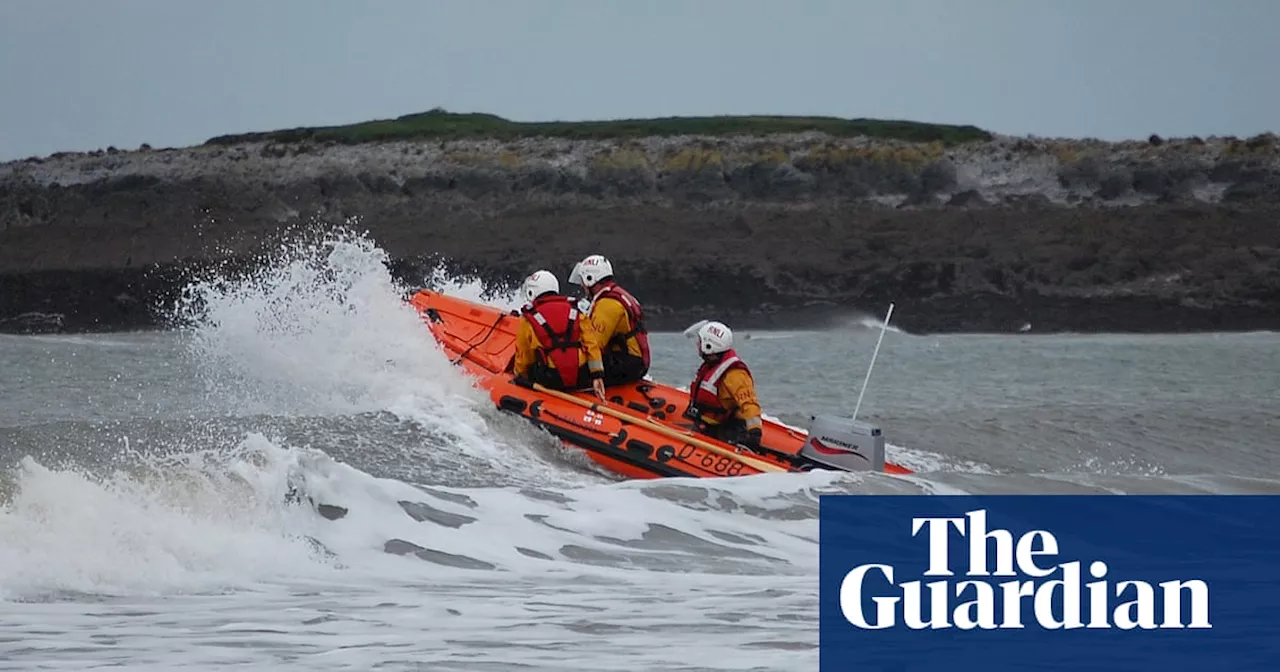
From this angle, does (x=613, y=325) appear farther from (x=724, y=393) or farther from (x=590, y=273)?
(x=724, y=393)

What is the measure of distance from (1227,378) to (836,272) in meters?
12.6

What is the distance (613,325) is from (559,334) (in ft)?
1.29

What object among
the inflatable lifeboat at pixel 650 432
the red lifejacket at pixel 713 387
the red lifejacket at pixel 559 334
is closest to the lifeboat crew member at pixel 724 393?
the red lifejacket at pixel 713 387

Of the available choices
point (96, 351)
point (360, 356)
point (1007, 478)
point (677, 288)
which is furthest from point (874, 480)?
point (677, 288)

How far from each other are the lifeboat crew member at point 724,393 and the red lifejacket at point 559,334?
116 cm

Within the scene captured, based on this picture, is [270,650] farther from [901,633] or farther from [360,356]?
[360,356]

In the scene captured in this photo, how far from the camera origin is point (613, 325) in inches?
539

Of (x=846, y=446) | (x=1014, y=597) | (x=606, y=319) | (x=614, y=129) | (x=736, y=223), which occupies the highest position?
(x=614, y=129)

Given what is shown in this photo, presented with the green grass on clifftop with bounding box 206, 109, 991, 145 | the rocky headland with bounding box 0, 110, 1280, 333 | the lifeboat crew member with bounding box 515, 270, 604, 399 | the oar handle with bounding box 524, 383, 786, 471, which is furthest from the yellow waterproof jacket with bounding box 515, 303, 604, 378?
the green grass on clifftop with bounding box 206, 109, 991, 145

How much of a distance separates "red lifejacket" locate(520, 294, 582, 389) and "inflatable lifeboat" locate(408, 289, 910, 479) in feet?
0.61

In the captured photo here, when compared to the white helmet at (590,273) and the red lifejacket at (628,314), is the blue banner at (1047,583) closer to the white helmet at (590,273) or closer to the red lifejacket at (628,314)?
the red lifejacket at (628,314)

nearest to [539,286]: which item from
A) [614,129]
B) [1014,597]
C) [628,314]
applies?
[628,314]

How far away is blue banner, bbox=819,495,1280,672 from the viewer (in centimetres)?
760

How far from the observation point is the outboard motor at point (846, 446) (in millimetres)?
12250
